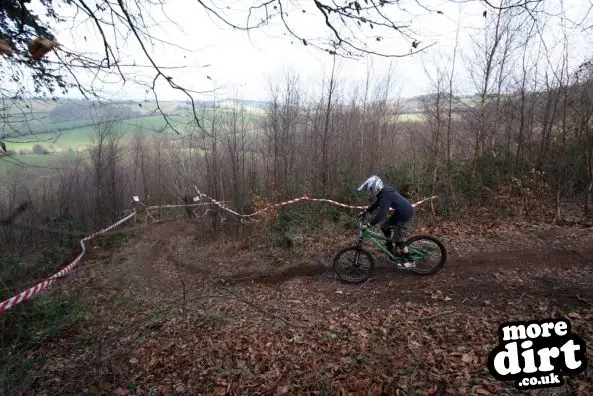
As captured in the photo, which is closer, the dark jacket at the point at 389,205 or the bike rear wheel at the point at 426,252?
the dark jacket at the point at 389,205

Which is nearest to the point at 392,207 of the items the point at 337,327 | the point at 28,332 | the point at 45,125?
the point at 337,327

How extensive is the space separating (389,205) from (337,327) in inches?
92.8

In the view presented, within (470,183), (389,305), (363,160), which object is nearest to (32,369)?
(389,305)

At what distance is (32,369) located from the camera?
427 centimetres

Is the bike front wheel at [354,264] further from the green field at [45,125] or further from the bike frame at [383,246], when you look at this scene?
the green field at [45,125]

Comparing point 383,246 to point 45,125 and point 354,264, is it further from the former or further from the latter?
point 45,125

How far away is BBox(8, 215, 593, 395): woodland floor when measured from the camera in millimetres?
3760

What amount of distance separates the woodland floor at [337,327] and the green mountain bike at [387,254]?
218mm

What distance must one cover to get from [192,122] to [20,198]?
17471 mm

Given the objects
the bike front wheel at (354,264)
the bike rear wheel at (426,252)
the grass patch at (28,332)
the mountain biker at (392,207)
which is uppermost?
the mountain biker at (392,207)

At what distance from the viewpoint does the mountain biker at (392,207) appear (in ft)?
19.2

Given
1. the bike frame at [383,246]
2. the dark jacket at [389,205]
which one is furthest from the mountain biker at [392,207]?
the bike frame at [383,246]

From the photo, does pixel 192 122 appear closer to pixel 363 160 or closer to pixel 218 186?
pixel 218 186

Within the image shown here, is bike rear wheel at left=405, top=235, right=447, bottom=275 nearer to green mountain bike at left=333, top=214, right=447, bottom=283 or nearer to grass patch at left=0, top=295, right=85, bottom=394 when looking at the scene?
green mountain bike at left=333, top=214, right=447, bottom=283
